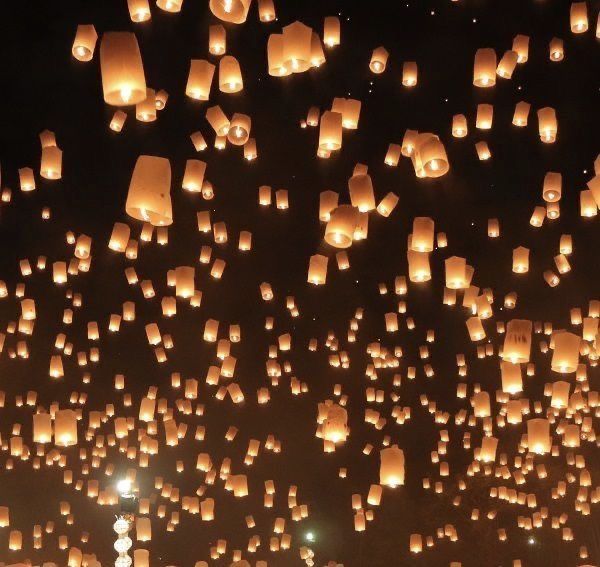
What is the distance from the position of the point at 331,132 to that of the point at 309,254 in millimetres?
6428

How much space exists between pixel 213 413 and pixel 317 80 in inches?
223

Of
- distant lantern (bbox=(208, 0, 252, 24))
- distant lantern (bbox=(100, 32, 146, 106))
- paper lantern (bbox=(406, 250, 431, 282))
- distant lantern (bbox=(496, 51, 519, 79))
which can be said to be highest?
distant lantern (bbox=(496, 51, 519, 79))

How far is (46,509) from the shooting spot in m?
12.0

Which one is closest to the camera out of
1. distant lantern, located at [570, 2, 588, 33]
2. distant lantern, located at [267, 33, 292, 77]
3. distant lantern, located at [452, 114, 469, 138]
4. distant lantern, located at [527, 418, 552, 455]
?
distant lantern, located at [267, 33, 292, 77]

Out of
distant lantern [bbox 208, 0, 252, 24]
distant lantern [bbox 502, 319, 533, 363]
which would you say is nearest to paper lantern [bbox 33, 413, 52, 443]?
distant lantern [bbox 502, 319, 533, 363]

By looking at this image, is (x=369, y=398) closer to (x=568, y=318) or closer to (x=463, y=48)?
(x=568, y=318)

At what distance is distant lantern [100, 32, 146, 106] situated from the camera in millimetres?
3895

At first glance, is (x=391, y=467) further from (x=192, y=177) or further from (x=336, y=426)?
(x=192, y=177)

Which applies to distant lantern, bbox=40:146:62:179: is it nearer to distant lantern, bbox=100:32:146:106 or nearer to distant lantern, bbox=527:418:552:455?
distant lantern, bbox=100:32:146:106

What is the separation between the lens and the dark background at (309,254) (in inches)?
360

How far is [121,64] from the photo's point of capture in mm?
3898

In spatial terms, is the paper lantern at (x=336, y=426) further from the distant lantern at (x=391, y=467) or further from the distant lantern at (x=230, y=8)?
the distant lantern at (x=230, y=8)

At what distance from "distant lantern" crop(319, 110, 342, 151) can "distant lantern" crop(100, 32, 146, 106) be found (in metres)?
1.75

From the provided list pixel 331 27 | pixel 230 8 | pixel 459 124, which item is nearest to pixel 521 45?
pixel 459 124
